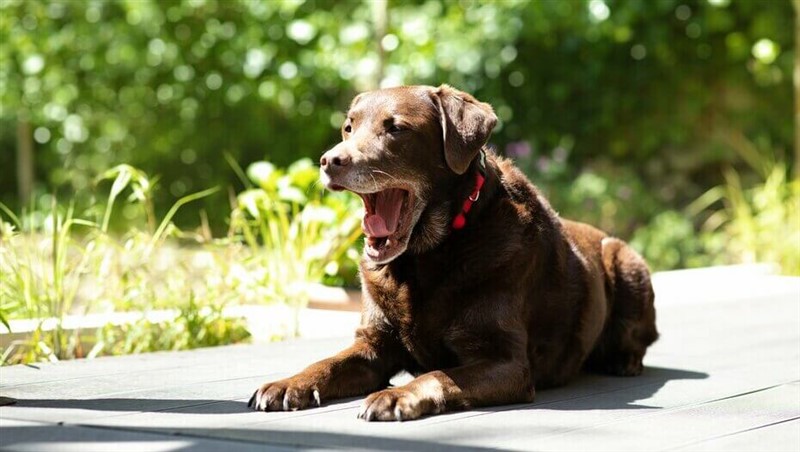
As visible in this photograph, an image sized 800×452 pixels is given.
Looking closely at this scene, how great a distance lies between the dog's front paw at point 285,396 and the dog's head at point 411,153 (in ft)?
1.40

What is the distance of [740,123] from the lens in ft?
31.4

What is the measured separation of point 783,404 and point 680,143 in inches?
271

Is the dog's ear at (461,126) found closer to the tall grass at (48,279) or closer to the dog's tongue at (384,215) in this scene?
the dog's tongue at (384,215)

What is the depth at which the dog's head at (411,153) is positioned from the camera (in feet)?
10.3

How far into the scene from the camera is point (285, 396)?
2986 millimetres

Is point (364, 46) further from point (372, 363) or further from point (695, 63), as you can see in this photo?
point (372, 363)

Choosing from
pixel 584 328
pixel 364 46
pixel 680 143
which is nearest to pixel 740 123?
pixel 680 143

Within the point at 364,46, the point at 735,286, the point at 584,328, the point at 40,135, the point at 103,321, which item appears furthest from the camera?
the point at 40,135

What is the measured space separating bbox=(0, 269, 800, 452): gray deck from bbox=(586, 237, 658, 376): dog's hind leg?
9cm

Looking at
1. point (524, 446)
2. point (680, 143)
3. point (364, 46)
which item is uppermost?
point (364, 46)

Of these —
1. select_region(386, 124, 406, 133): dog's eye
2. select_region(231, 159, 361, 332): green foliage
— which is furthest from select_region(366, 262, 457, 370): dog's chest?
select_region(231, 159, 361, 332): green foliage

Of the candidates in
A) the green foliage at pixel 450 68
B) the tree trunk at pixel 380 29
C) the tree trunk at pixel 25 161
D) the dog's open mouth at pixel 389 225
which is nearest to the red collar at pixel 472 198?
the dog's open mouth at pixel 389 225

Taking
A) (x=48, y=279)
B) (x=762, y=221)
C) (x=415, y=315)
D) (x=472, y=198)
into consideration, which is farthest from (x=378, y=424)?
(x=762, y=221)

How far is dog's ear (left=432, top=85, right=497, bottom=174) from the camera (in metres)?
3.17
